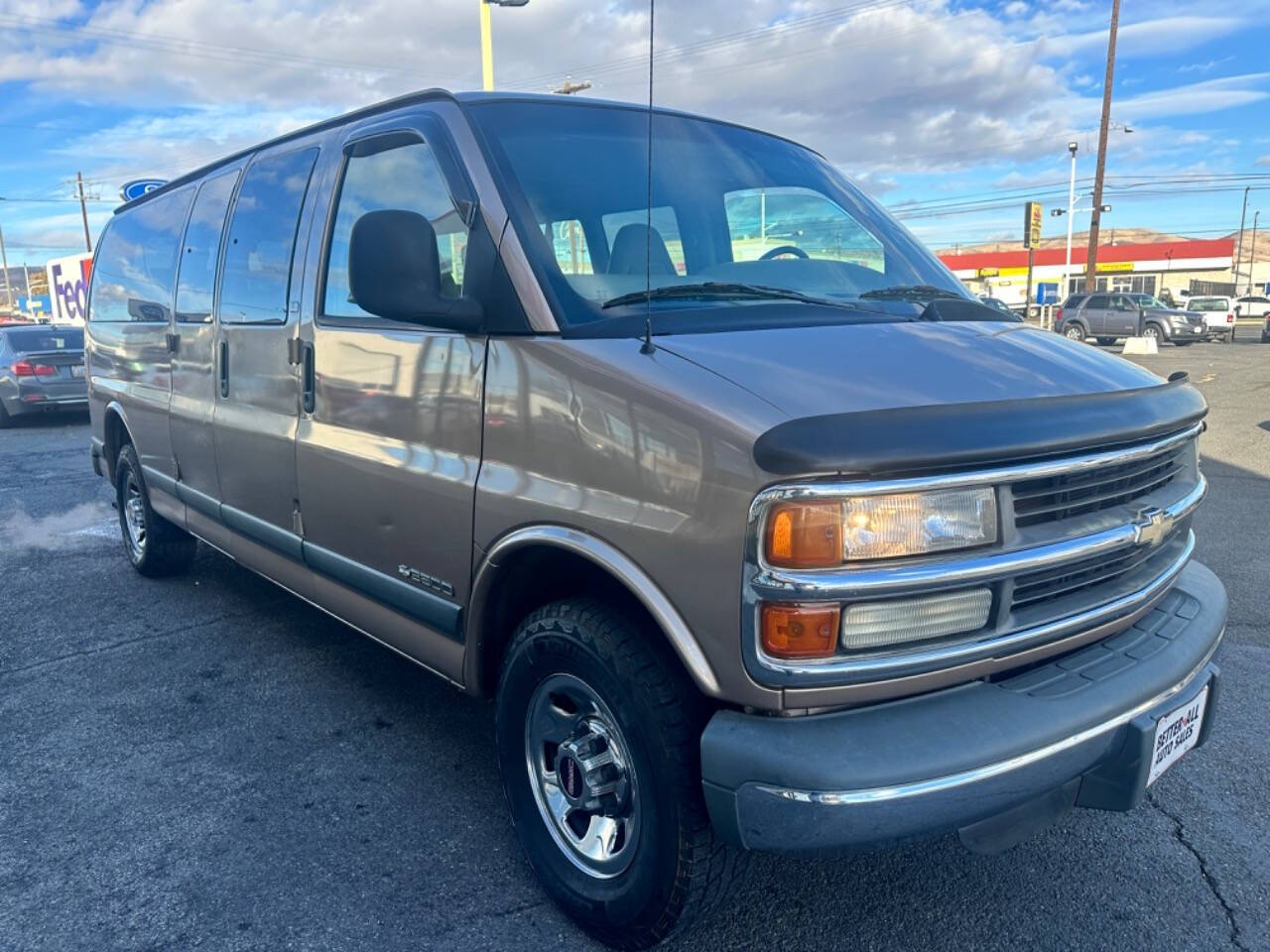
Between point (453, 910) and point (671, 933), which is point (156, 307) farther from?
point (671, 933)

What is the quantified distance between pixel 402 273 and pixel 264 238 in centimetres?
171

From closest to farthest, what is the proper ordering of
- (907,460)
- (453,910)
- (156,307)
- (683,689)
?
(907,460) → (683,689) → (453,910) → (156,307)

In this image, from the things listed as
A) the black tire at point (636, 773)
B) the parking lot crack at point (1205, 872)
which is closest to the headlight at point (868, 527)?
the black tire at point (636, 773)

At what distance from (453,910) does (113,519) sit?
631 centimetres

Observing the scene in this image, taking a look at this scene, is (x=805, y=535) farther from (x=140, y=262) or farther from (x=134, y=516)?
(x=134, y=516)

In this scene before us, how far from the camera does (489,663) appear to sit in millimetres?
2791

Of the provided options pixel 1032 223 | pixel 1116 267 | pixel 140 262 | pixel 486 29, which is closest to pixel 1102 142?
pixel 1032 223

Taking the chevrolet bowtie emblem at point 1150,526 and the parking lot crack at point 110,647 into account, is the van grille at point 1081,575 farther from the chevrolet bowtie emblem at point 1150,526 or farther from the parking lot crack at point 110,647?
the parking lot crack at point 110,647

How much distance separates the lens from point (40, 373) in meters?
13.5

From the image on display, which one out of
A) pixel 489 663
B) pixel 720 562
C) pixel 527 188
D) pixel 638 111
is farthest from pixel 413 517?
pixel 638 111

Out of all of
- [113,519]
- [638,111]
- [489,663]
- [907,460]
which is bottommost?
[113,519]

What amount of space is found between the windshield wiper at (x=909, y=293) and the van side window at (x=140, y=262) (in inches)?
139

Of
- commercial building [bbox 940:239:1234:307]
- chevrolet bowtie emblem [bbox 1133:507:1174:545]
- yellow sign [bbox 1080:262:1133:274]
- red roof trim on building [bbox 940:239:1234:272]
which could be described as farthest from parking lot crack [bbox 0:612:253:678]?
yellow sign [bbox 1080:262:1133:274]

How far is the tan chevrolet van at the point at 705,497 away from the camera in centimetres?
193
